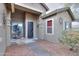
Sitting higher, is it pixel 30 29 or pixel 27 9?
pixel 27 9

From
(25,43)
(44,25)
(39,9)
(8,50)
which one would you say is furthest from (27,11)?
(8,50)

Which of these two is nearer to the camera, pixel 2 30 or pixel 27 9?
pixel 2 30

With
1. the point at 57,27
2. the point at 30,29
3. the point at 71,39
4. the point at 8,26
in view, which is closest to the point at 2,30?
the point at 8,26

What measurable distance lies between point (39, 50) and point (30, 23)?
1.65 feet

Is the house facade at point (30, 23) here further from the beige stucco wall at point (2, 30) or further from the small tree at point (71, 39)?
the small tree at point (71, 39)

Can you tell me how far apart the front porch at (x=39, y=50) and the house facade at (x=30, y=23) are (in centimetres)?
8

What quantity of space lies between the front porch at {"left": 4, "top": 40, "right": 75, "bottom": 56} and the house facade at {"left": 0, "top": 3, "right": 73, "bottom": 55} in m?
0.08

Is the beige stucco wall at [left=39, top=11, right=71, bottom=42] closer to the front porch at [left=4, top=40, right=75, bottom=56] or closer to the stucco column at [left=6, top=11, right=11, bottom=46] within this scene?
the front porch at [left=4, top=40, right=75, bottom=56]

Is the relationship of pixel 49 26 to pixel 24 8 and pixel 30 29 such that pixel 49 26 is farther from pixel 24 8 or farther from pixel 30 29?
pixel 24 8

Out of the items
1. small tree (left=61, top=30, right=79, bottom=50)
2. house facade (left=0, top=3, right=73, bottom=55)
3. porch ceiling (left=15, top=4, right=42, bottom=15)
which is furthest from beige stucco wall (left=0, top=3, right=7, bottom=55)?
small tree (left=61, top=30, right=79, bottom=50)

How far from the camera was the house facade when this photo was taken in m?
2.19

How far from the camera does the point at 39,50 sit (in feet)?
7.30

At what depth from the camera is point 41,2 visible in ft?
7.26

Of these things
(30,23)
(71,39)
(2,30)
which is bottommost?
(71,39)
